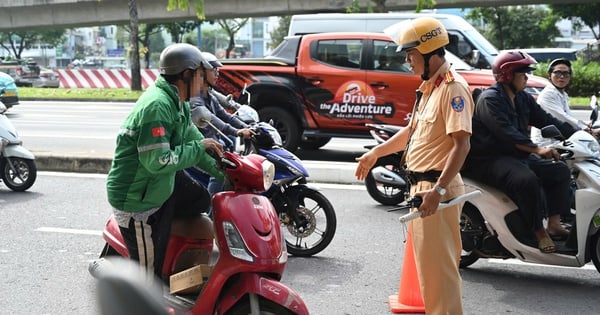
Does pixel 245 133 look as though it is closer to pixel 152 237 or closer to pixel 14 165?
pixel 152 237

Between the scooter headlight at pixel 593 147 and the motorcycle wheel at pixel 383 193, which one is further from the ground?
the scooter headlight at pixel 593 147

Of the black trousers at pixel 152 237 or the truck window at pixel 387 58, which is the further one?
the truck window at pixel 387 58

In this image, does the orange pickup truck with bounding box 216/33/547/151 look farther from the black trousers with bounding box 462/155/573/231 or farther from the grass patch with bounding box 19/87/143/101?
the grass patch with bounding box 19/87/143/101

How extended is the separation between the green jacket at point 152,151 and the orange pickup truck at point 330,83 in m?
7.00

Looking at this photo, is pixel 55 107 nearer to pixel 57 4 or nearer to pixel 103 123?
pixel 103 123

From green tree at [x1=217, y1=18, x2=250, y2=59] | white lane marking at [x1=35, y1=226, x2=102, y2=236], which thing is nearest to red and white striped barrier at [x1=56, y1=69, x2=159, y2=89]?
white lane marking at [x1=35, y1=226, x2=102, y2=236]

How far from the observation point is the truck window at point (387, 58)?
35.7 ft

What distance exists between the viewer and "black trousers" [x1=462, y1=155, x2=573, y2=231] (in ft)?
17.5

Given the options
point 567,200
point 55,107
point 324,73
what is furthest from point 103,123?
point 567,200

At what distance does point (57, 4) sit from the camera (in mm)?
42625

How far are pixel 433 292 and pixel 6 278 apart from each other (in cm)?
321

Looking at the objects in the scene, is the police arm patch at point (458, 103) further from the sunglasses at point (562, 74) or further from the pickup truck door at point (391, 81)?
the pickup truck door at point (391, 81)

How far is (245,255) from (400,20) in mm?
11045

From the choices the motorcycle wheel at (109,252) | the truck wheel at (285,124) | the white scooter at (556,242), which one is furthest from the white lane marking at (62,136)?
the motorcycle wheel at (109,252)
